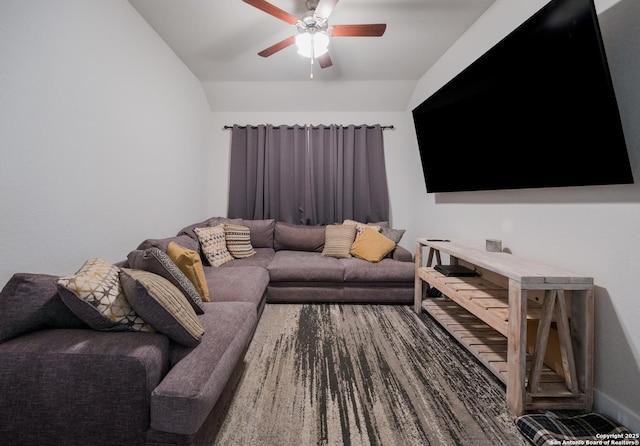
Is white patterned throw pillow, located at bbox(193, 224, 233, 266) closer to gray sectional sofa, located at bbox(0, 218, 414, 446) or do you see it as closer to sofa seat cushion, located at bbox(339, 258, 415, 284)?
sofa seat cushion, located at bbox(339, 258, 415, 284)

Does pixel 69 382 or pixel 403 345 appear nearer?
pixel 69 382

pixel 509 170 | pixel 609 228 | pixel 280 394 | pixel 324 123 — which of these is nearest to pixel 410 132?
pixel 324 123

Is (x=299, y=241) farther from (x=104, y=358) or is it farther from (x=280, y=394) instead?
(x=104, y=358)

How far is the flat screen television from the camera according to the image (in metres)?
1.21

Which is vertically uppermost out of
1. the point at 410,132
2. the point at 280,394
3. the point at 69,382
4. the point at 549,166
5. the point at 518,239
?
the point at 410,132

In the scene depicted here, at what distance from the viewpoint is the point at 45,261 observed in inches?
54.9

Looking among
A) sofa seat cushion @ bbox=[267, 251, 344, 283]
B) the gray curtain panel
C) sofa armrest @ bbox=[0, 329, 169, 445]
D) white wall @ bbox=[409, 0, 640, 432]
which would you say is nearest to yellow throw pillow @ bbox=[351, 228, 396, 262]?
sofa seat cushion @ bbox=[267, 251, 344, 283]

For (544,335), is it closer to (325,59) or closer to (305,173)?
(325,59)

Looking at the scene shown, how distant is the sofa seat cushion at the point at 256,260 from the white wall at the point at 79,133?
759 millimetres

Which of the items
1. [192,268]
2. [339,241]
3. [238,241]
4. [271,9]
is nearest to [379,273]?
[339,241]

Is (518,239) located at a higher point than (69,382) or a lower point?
higher

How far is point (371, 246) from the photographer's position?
3047mm

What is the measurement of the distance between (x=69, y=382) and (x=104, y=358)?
14 centimetres

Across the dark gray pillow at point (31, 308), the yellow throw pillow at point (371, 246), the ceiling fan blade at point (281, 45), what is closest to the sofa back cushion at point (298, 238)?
Result: the yellow throw pillow at point (371, 246)
